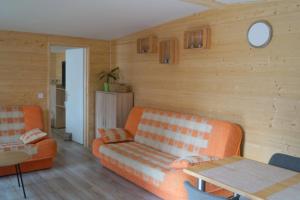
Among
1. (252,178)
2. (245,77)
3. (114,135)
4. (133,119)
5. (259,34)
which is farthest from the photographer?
(133,119)

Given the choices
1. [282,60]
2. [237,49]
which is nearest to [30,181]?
[237,49]

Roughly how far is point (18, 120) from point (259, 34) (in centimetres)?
358

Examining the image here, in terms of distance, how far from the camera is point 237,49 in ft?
10.8

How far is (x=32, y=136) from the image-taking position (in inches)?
162

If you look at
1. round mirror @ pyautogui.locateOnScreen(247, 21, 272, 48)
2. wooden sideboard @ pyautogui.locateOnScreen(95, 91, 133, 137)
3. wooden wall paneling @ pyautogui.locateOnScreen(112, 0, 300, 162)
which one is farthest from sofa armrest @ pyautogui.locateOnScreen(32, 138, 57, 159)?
round mirror @ pyautogui.locateOnScreen(247, 21, 272, 48)

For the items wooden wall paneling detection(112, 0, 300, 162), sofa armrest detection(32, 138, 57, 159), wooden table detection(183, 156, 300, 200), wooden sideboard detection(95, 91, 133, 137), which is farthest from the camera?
wooden sideboard detection(95, 91, 133, 137)

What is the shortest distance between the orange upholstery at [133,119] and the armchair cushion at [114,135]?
3.8 inches

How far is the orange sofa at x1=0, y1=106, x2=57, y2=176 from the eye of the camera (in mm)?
3965

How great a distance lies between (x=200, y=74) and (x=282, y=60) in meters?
1.10

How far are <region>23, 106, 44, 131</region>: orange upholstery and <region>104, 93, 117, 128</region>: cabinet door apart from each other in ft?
3.46

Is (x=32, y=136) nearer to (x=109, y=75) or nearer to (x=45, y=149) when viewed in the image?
(x=45, y=149)

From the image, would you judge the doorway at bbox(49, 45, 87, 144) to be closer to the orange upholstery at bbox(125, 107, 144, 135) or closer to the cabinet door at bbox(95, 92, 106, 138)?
the cabinet door at bbox(95, 92, 106, 138)

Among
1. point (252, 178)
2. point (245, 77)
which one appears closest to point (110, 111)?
point (245, 77)

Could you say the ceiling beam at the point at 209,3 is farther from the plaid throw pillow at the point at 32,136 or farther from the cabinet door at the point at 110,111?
the plaid throw pillow at the point at 32,136
